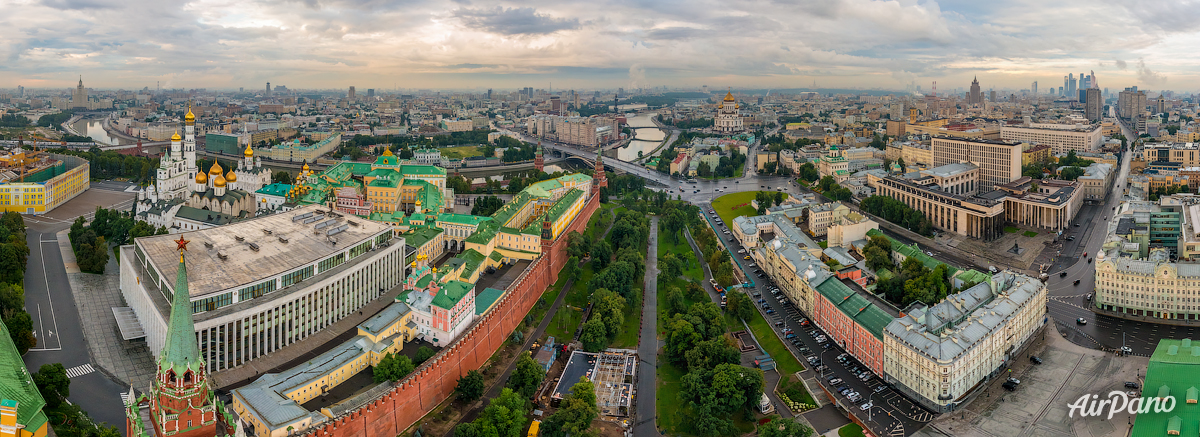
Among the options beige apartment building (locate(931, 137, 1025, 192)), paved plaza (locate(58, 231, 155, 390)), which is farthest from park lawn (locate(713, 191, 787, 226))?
paved plaza (locate(58, 231, 155, 390))

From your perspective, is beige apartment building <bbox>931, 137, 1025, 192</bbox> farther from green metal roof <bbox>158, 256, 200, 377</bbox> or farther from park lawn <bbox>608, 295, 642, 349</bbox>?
green metal roof <bbox>158, 256, 200, 377</bbox>

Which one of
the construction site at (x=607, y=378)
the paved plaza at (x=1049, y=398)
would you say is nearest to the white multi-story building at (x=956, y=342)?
the paved plaza at (x=1049, y=398)

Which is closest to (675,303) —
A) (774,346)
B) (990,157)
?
(774,346)

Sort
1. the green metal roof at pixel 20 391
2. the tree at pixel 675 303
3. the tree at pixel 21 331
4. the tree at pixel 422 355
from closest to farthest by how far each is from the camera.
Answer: the green metal roof at pixel 20 391
the tree at pixel 422 355
the tree at pixel 21 331
the tree at pixel 675 303

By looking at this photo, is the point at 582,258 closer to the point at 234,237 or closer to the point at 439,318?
the point at 439,318

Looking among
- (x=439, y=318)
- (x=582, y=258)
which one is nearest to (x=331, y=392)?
(x=439, y=318)

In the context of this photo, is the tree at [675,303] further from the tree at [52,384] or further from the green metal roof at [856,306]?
the tree at [52,384]
